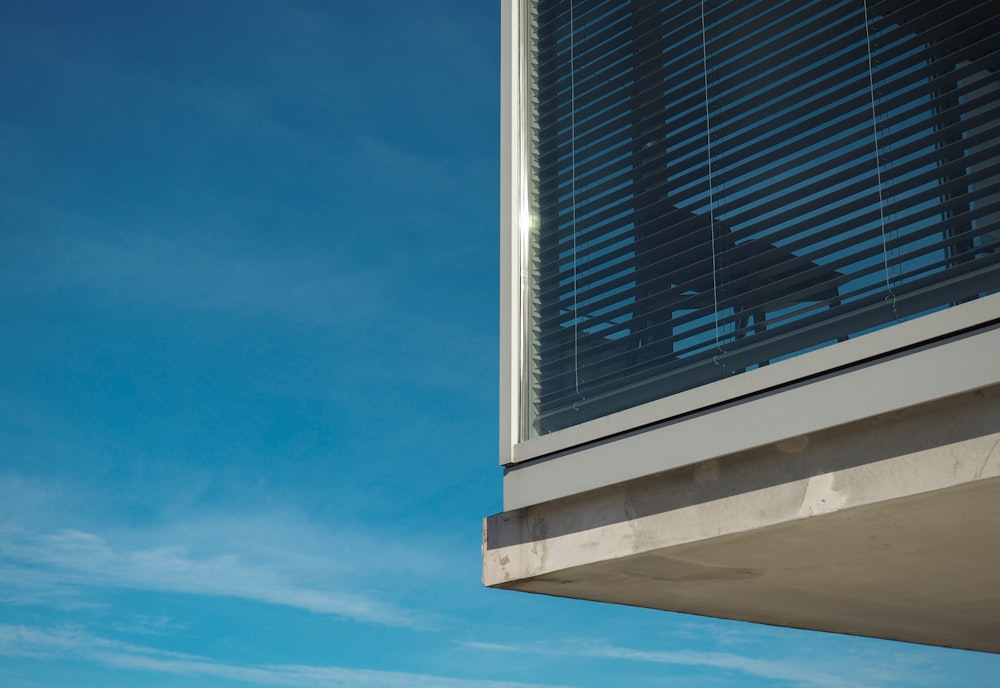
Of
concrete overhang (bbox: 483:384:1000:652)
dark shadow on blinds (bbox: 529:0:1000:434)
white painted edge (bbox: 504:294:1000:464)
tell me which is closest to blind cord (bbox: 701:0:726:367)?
dark shadow on blinds (bbox: 529:0:1000:434)

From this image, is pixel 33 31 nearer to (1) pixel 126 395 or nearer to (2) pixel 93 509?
(1) pixel 126 395

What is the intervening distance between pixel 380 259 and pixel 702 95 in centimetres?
4144

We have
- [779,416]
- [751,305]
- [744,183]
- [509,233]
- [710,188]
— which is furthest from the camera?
[509,233]

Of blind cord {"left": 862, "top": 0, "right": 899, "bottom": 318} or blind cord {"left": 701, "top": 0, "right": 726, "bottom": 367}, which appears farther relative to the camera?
blind cord {"left": 701, "top": 0, "right": 726, "bottom": 367}

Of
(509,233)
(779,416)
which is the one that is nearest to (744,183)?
(779,416)

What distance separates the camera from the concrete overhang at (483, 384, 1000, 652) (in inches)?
142

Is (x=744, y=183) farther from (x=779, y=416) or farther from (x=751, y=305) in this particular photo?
(x=779, y=416)

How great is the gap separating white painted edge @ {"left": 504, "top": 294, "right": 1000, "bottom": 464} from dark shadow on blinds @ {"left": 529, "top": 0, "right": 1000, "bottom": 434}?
114mm

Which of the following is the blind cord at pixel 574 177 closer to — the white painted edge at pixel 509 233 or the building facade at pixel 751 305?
the building facade at pixel 751 305

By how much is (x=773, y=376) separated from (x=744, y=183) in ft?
2.45

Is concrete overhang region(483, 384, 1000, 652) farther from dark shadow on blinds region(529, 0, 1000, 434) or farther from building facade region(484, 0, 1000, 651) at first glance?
dark shadow on blinds region(529, 0, 1000, 434)

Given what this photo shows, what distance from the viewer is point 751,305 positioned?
4195 mm

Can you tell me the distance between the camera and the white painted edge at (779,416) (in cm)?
348

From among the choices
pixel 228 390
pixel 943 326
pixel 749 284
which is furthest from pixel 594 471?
pixel 228 390
